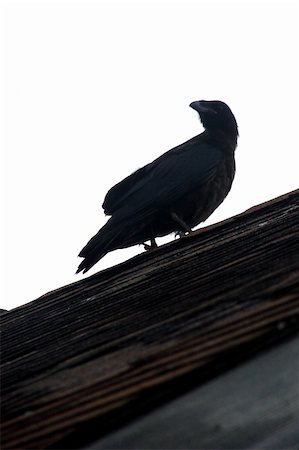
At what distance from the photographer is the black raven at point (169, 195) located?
20.8 ft

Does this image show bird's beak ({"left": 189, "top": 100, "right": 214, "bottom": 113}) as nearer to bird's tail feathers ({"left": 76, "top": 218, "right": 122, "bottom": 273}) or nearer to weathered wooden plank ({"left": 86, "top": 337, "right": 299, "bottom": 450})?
bird's tail feathers ({"left": 76, "top": 218, "right": 122, "bottom": 273})

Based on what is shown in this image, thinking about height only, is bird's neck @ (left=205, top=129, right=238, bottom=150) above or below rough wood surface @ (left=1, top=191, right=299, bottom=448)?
above

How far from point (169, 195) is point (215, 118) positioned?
4.24ft

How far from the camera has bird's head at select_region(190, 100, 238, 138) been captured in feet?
24.8

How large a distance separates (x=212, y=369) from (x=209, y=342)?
0.15 m

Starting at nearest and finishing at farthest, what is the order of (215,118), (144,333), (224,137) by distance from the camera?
(144,333) → (224,137) → (215,118)

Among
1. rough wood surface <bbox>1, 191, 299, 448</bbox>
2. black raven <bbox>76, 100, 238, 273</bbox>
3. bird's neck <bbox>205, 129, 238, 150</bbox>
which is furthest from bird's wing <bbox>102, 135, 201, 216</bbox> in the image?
rough wood surface <bbox>1, 191, 299, 448</bbox>

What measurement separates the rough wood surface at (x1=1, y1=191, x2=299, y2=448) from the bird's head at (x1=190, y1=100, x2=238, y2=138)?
10.9 feet

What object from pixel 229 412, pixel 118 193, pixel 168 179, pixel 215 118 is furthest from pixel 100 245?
pixel 229 412

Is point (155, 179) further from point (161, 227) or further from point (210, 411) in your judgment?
point (210, 411)

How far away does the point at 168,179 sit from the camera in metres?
6.71

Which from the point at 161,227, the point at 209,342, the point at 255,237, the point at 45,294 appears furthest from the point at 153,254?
the point at 209,342

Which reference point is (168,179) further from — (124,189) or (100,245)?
(100,245)

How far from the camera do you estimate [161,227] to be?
6621mm
